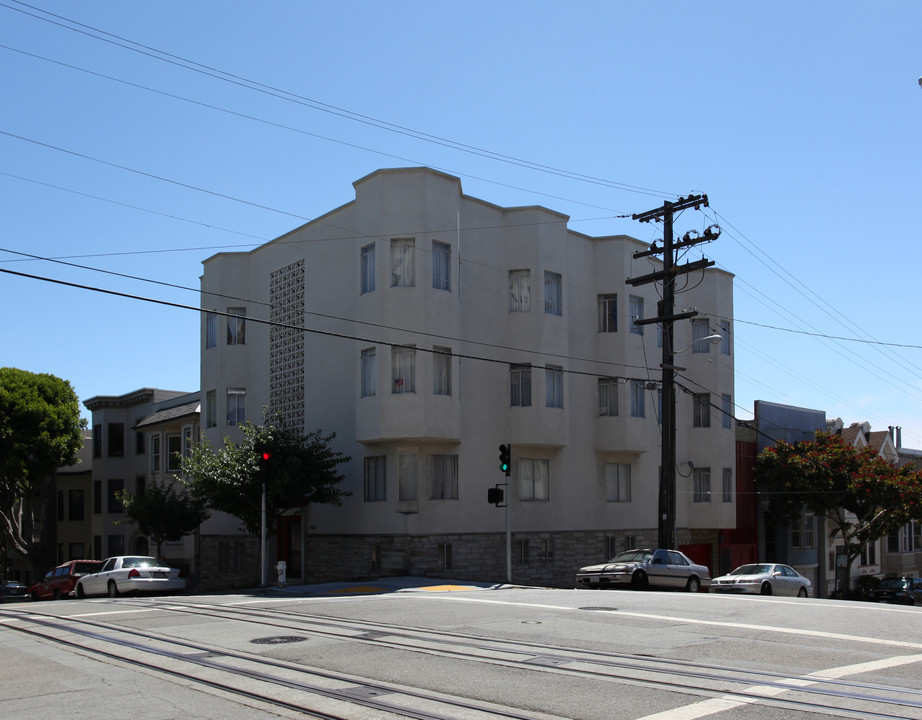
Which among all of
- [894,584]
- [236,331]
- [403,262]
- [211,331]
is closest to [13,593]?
[211,331]

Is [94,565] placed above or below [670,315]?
below

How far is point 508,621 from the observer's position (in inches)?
594

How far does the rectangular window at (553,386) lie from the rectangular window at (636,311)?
180 inches

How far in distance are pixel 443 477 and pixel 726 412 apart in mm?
15033

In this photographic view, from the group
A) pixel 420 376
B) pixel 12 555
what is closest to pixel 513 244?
pixel 420 376

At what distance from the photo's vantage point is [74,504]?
55.4 metres

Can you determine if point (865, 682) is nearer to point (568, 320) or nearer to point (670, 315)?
point (670, 315)

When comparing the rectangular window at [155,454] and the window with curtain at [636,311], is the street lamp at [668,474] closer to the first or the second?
the window with curtain at [636,311]

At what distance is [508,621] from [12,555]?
164 feet

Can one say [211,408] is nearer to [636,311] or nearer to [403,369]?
[403,369]

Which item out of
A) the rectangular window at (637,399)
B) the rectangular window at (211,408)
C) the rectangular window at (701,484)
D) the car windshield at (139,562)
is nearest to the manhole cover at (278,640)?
the car windshield at (139,562)

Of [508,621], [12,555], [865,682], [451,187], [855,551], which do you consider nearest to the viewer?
[865,682]

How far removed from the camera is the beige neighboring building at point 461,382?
29.5m

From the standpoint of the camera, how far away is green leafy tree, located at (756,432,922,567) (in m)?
A: 39.0
